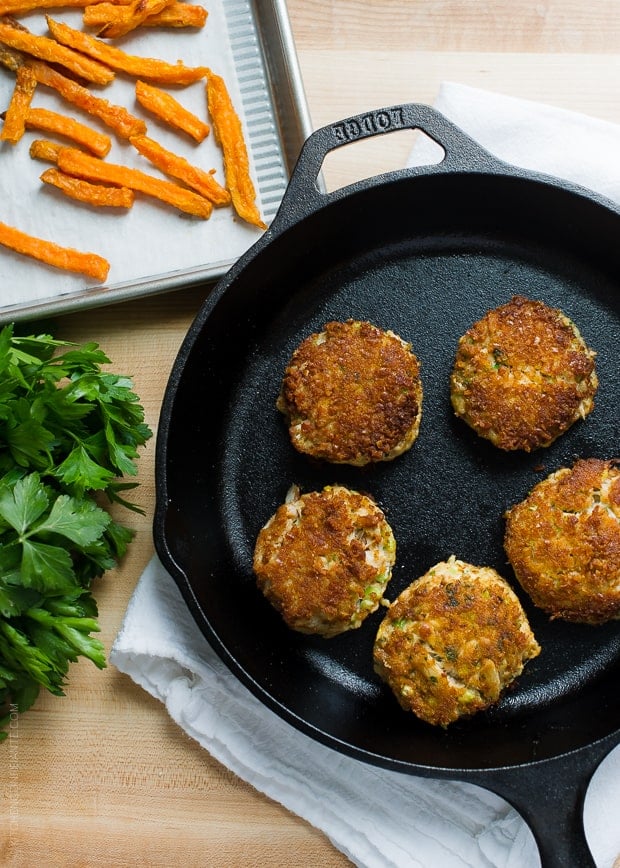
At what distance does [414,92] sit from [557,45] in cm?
55

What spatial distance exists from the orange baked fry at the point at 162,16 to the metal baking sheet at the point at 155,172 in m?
0.04

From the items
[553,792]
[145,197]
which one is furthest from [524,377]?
[145,197]

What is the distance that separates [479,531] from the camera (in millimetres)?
2861

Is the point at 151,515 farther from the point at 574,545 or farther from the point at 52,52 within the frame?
the point at 52,52

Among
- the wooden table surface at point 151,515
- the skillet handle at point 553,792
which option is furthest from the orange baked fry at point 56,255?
the skillet handle at point 553,792

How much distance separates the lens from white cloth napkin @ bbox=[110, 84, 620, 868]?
2713mm

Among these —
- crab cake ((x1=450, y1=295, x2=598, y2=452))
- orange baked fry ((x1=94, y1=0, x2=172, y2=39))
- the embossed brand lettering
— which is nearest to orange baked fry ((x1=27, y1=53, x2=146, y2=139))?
orange baked fry ((x1=94, y1=0, x2=172, y2=39))

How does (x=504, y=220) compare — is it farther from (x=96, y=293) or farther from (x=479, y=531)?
(x=96, y=293)

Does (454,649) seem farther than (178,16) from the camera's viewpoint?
No

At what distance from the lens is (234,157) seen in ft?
9.66

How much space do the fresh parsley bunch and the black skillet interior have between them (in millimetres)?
222

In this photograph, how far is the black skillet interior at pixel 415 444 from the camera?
2.74 m

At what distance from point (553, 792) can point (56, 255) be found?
2.34 metres

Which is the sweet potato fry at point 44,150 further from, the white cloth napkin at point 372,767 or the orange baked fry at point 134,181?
the white cloth napkin at point 372,767
